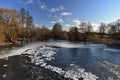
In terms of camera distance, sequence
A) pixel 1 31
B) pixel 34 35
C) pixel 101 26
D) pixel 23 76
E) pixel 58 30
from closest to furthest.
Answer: pixel 23 76 → pixel 1 31 → pixel 34 35 → pixel 101 26 → pixel 58 30

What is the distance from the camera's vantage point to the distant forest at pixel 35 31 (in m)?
45.3

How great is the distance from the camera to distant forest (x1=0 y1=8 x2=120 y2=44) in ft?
149

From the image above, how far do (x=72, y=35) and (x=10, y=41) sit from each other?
140ft

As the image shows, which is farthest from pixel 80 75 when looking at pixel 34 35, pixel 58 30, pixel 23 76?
pixel 58 30

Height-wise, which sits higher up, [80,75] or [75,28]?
[75,28]

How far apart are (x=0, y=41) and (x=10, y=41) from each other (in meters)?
6.74

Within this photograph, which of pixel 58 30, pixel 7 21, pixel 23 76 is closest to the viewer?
pixel 23 76

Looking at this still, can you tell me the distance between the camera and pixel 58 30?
9819 cm

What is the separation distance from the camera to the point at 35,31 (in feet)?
245

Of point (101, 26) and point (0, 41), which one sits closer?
point (0, 41)

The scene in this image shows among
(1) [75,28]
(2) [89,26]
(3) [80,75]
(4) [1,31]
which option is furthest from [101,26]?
(3) [80,75]

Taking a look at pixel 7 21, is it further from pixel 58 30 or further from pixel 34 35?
pixel 58 30

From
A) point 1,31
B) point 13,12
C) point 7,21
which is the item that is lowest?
point 1,31

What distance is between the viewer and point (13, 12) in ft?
151
